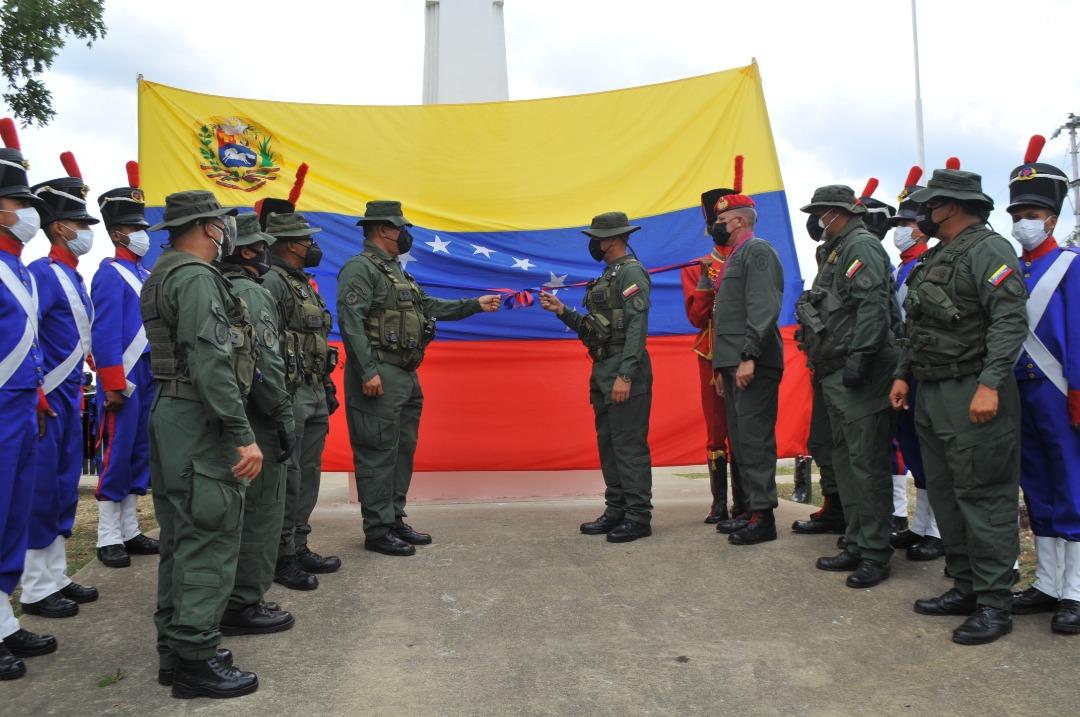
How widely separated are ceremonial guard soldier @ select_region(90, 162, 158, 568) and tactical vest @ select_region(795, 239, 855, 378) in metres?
4.01

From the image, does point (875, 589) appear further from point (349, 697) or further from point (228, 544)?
point (228, 544)

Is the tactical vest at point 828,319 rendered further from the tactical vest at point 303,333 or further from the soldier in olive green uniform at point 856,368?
the tactical vest at point 303,333

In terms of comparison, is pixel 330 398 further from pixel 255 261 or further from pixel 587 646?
pixel 587 646

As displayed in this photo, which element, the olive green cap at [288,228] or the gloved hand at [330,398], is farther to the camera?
the gloved hand at [330,398]

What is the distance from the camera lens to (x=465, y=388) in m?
7.07

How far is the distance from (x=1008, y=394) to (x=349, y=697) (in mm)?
3154

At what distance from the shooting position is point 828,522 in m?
5.60

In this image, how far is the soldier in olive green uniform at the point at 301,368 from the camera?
4742 mm

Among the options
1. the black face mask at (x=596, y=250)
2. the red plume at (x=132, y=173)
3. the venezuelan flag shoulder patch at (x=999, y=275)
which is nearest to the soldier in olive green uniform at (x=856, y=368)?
the venezuelan flag shoulder patch at (x=999, y=275)

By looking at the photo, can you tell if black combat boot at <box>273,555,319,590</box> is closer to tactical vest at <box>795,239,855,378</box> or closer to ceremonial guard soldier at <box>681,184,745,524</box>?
ceremonial guard soldier at <box>681,184,745,524</box>

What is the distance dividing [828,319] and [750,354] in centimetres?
52

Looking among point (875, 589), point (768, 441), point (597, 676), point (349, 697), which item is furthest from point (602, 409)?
point (349, 697)

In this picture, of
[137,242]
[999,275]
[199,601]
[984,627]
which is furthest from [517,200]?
[984,627]

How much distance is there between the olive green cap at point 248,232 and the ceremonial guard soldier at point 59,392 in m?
0.98
